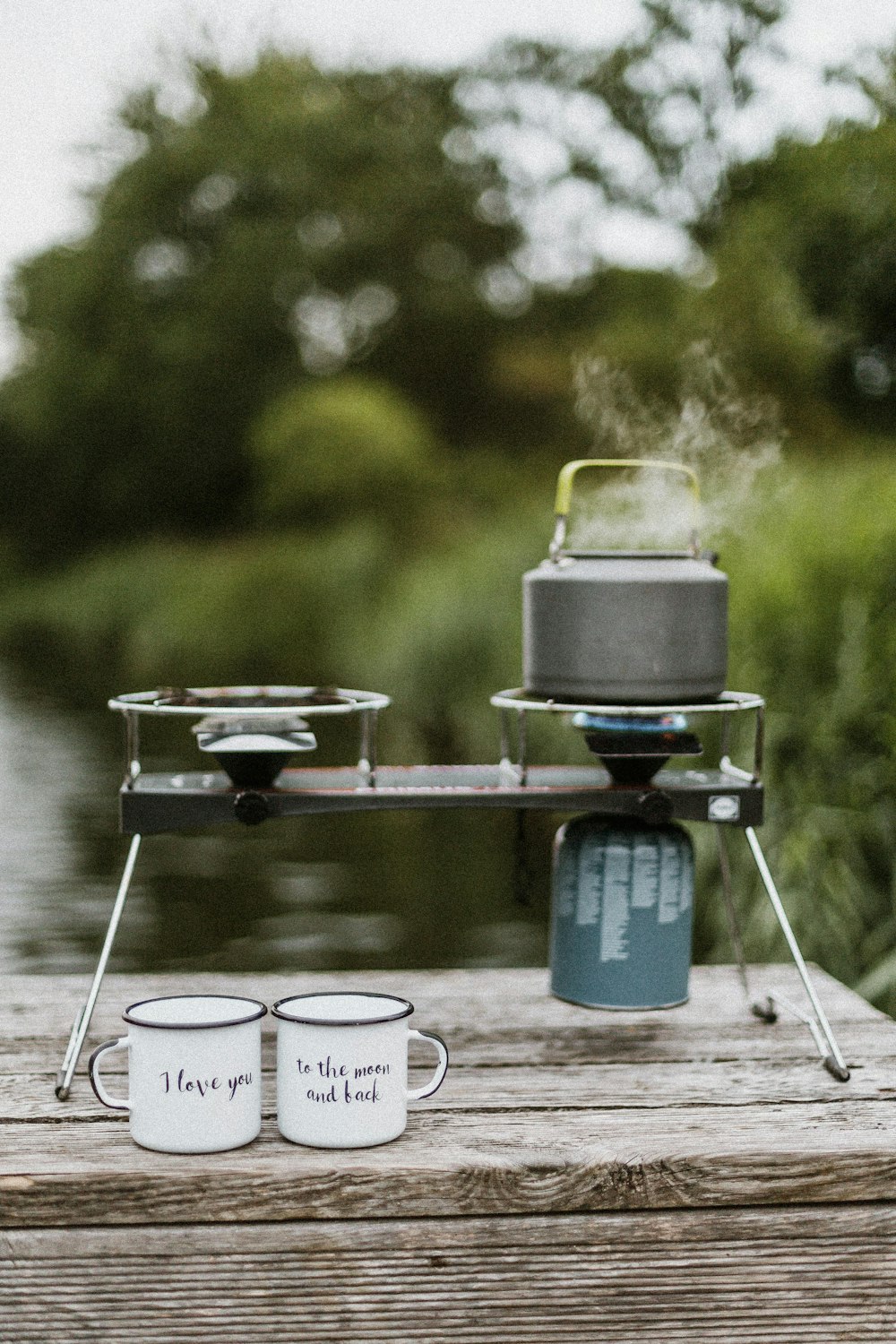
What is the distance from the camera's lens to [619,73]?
54.0 ft

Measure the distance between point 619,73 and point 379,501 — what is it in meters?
6.69

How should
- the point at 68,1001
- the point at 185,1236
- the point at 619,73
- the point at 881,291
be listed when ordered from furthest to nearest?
the point at 619,73 < the point at 881,291 < the point at 68,1001 < the point at 185,1236

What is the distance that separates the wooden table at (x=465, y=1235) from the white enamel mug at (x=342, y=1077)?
0.08 feet

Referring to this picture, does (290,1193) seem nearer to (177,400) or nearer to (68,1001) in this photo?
(68,1001)

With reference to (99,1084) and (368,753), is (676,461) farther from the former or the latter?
(99,1084)

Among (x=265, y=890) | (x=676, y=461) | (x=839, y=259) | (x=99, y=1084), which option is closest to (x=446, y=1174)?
(x=99, y=1084)

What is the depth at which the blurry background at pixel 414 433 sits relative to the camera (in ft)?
15.4

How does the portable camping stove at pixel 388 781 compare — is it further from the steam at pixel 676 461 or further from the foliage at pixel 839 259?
the foliage at pixel 839 259

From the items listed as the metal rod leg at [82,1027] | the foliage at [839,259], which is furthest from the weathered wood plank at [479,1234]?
the foliage at [839,259]

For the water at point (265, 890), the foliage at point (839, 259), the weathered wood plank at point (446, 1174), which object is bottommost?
the water at point (265, 890)

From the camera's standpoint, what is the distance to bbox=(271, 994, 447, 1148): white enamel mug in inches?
60.9

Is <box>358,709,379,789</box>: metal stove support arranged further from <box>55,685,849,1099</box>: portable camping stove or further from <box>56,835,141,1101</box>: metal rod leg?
<box>56,835,141,1101</box>: metal rod leg

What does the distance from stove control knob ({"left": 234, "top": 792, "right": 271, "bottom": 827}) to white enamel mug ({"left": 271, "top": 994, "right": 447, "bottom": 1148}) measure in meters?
0.33

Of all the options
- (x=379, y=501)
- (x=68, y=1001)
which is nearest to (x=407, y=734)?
(x=68, y=1001)
